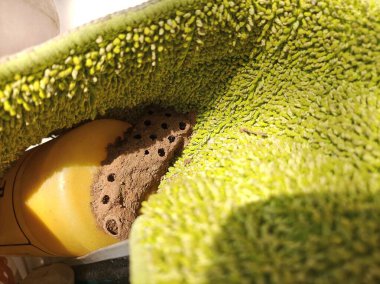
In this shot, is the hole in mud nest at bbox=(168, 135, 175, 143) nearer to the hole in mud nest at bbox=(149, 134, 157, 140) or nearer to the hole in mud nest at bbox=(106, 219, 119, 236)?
the hole in mud nest at bbox=(149, 134, 157, 140)

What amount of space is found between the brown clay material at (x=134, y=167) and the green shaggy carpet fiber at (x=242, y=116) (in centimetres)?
2

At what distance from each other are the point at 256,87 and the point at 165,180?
0.18 metres

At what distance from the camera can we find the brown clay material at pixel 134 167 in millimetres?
524

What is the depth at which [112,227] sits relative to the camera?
53cm

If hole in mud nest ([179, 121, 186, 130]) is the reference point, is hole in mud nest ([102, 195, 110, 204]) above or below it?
below

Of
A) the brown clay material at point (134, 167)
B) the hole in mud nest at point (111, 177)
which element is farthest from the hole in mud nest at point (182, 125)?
the hole in mud nest at point (111, 177)

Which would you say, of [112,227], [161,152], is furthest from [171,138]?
[112,227]

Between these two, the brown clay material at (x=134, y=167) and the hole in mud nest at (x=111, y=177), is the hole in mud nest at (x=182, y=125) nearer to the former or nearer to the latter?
the brown clay material at (x=134, y=167)

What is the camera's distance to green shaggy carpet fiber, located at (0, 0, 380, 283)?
0.32 metres

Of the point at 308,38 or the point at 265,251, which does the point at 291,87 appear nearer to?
the point at 308,38

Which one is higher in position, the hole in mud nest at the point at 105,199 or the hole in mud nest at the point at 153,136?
the hole in mud nest at the point at 153,136

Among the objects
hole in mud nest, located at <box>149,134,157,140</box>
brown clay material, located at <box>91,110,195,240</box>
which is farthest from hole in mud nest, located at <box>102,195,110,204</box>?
hole in mud nest, located at <box>149,134,157,140</box>

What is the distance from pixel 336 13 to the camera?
18.2 inches

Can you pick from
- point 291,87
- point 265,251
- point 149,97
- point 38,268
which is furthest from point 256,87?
point 38,268
